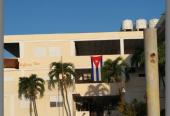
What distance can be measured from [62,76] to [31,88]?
11.9 ft

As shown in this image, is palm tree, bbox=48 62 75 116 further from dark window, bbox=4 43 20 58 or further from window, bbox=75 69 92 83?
dark window, bbox=4 43 20 58

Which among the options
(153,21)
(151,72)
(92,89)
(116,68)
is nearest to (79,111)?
(92,89)

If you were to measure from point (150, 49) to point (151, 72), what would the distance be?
783mm

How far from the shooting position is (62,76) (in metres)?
62.2

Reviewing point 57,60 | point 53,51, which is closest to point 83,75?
point 57,60

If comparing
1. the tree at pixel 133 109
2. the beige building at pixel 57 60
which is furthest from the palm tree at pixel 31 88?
the tree at pixel 133 109

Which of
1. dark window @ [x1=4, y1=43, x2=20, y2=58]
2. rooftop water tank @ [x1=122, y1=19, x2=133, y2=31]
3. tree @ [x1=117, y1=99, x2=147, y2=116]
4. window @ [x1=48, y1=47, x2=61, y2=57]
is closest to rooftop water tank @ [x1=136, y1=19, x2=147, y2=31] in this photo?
rooftop water tank @ [x1=122, y1=19, x2=133, y2=31]

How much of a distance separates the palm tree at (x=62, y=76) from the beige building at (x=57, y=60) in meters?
0.59

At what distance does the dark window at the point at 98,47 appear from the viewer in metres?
69.4

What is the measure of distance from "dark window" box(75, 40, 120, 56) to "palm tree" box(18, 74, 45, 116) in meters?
8.90

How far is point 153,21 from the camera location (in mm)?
74312

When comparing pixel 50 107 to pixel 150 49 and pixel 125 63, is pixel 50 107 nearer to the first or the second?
pixel 125 63

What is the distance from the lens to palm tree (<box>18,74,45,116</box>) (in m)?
61.9

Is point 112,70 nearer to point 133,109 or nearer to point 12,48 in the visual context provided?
point 133,109
